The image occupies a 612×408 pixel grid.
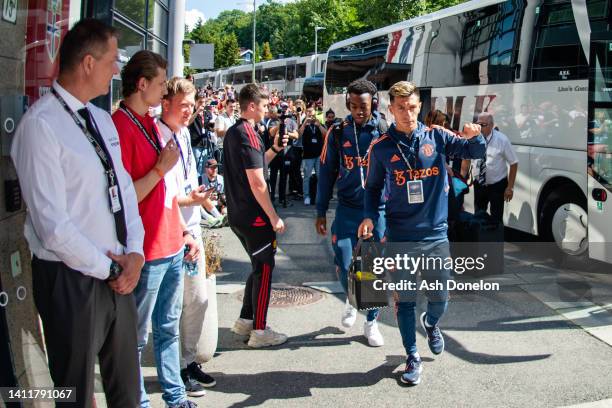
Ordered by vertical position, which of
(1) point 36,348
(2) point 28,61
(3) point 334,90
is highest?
(3) point 334,90

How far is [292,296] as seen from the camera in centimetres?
686

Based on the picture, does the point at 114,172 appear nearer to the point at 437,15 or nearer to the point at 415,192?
the point at 415,192

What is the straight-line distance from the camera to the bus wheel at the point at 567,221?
27.6 ft

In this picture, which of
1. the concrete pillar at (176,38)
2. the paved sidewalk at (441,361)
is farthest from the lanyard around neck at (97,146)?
the concrete pillar at (176,38)

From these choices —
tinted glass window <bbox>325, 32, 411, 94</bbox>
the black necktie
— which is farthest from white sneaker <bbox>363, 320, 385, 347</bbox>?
tinted glass window <bbox>325, 32, 411, 94</bbox>

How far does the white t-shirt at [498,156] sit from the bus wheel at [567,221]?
2.40ft

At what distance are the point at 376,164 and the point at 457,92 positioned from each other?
7.33m

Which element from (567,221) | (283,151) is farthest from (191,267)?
(283,151)

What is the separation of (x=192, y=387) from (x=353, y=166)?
215 cm

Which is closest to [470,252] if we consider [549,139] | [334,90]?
[549,139]

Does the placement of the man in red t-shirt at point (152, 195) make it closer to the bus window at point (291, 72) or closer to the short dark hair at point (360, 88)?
the short dark hair at point (360, 88)

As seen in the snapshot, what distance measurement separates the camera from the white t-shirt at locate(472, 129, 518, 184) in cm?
897

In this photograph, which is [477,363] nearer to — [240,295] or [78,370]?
[240,295]

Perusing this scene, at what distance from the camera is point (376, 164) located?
187 inches
